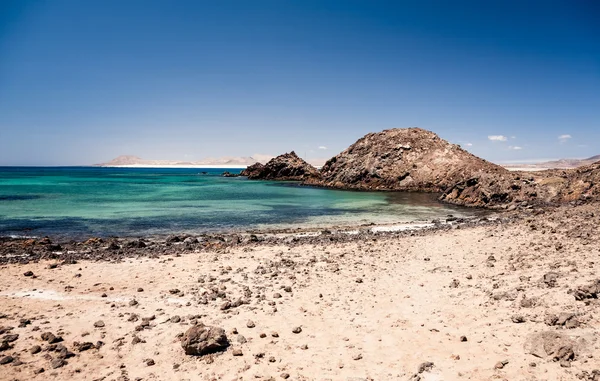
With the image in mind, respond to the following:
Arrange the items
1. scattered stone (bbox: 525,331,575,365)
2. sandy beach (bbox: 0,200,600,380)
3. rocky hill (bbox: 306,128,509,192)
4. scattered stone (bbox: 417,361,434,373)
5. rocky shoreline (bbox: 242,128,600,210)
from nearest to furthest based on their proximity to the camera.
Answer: scattered stone (bbox: 525,331,575,365) → scattered stone (bbox: 417,361,434,373) → sandy beach (bbox: 0,200,600,380) → rocky shoreline (bbox: 242,128,600,210) → rocky hill (bbox: 306,128,509,192)

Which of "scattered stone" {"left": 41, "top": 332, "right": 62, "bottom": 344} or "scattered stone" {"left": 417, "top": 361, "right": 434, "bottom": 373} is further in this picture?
"scattered stone" {"left": 41, "top": 332, "right": 62, "bottom": 344}

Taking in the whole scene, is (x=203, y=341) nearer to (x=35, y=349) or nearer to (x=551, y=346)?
(x=35, y=349)

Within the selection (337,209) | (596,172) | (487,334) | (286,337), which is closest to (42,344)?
(286,337)

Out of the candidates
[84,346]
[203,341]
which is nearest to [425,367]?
[203,341]

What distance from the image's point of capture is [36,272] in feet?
41.1

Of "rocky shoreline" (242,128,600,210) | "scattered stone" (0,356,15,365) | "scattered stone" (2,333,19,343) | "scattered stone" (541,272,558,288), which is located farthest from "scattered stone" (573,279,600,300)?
"rocky shoreline" (242,128,600,210)

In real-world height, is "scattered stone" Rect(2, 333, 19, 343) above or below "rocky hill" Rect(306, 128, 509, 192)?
below

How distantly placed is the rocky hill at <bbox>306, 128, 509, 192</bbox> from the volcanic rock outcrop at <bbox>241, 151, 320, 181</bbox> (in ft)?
54.8

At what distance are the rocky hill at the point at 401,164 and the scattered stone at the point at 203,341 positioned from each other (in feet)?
181

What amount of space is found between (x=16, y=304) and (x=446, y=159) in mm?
65458

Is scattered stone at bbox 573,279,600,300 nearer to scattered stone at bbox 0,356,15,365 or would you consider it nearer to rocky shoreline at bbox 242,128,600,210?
scattered stone at bbox 0,356,15,365

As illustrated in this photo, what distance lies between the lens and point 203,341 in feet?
22.4

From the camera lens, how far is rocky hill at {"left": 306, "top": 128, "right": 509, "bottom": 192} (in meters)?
60.1

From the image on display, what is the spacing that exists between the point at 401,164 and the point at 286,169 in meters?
40.2
